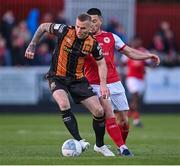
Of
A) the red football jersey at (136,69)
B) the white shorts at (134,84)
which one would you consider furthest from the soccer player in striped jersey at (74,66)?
the red football jersey at (136,69)

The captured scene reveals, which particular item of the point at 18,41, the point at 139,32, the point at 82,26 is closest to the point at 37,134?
the point at 82,26

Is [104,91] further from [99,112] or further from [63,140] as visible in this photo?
[63,140]

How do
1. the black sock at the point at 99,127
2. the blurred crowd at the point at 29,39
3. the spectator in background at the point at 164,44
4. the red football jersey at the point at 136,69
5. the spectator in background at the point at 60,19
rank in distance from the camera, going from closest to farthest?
1. the black sock at the point at 99,127
2. the red football jersey at the point at 136,69
3. the blurred crowd at the point at 29,39
4. the spectator in background at the point at 60,19
5. the spectator in background at the point at 164,44

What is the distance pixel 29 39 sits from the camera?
88.1 feet

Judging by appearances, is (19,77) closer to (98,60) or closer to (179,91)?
(179,91)

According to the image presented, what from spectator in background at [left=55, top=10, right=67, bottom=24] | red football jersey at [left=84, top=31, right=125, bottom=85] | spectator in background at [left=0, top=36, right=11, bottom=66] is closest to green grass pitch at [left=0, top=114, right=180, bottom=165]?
red football jersey at [left=84, top=31, right=125, bottom=85]

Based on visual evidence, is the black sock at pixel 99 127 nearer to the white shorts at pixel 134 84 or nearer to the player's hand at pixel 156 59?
the player's hand at pixel 156 59

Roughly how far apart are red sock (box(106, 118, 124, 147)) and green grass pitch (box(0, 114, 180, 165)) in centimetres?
37

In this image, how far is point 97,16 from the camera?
1388 centimetres

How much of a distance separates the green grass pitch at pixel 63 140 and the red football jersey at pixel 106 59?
1.31 m

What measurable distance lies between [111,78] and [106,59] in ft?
1.15

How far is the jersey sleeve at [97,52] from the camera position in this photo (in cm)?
1338

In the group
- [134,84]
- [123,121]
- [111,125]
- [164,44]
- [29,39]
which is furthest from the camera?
[164,44]

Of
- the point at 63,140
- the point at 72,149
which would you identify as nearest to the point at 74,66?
the point at 72,149
